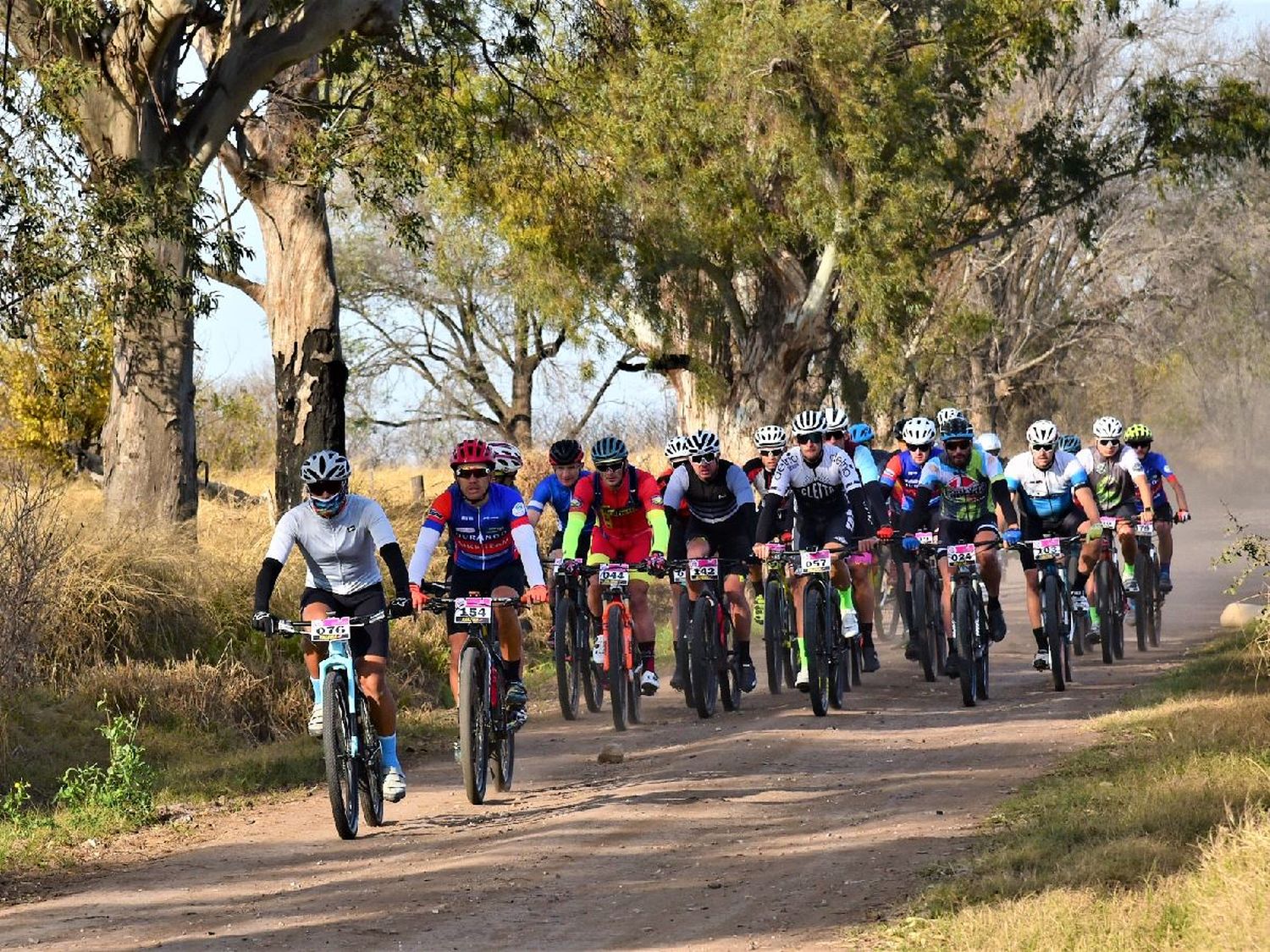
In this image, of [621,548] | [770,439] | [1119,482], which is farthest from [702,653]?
[1119,482]

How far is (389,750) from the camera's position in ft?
34.4

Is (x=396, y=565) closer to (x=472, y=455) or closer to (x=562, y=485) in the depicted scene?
(x=472, y=455)

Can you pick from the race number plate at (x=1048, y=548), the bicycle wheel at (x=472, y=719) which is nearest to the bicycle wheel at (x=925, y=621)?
the race number plate at (x=1048, y=548)

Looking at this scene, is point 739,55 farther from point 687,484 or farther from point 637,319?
point 687,484

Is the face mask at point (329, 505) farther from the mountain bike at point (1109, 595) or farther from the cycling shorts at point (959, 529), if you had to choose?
the mountain bike at point (1109, 595)

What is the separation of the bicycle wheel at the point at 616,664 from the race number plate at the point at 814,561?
4.90 ft

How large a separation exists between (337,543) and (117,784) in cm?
271

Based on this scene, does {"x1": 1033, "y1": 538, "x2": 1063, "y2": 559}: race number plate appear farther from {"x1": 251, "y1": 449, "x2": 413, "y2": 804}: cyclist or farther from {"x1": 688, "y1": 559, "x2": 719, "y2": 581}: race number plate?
{"x1": 251, "y1": 449, "x2": 413, "y2": 804}: cyclist

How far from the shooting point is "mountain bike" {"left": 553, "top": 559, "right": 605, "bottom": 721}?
14719mm

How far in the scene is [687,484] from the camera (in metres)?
15.1

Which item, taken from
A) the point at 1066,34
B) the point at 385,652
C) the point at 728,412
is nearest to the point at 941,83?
the point at 1066,34

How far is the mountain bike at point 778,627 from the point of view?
49.1 ft

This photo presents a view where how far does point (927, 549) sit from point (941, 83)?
1549 cm

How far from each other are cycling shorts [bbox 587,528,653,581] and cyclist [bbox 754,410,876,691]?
913 mm
